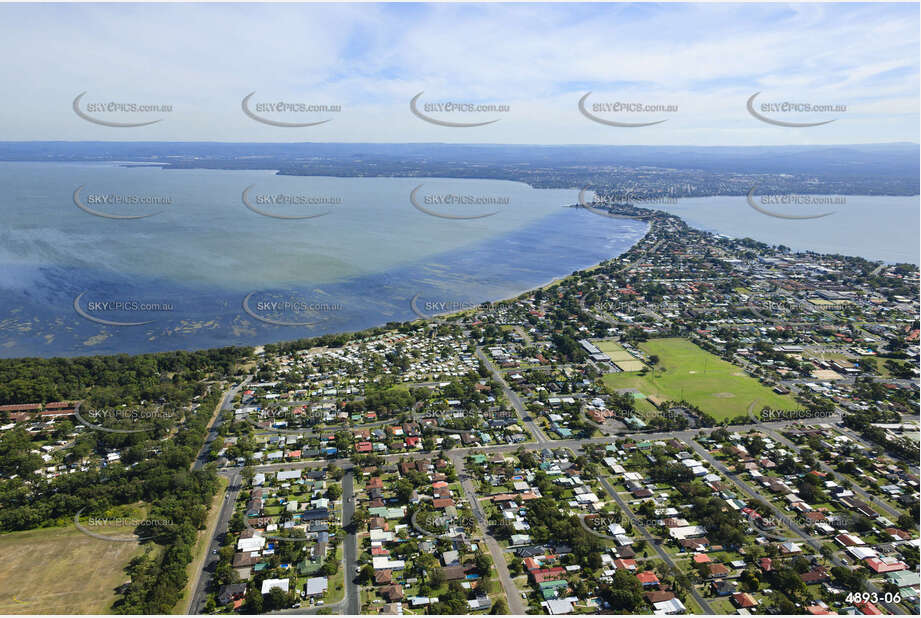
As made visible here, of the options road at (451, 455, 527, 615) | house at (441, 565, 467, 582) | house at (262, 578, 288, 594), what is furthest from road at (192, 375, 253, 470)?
house at (441, 565, 467, 582)

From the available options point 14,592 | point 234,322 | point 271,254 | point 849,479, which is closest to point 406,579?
point 14,592

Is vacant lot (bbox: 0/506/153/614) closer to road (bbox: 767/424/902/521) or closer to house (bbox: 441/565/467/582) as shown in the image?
house (bbox: 441/565/467/582)

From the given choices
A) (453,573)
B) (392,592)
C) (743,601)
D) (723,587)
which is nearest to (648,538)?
(723,587)

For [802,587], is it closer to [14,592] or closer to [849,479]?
[849,479]

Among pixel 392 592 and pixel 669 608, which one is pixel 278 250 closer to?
pixel 392 592

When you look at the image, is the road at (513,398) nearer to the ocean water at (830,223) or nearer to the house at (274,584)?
the house at (274,584)

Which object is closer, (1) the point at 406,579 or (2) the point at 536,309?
(1) the point at 406,579
